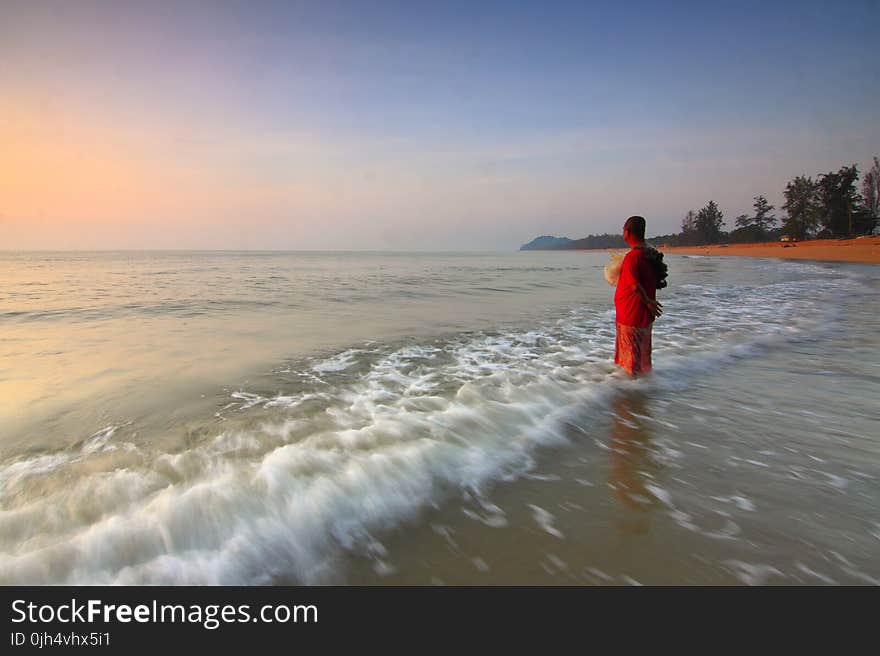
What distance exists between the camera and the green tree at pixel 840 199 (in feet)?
187

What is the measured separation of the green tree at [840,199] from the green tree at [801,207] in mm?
3970

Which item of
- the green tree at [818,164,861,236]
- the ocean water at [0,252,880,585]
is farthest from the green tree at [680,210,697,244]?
the ocean water at [0,252,880,585]

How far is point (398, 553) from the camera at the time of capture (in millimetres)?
2078

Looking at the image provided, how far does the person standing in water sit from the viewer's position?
16.6 feet

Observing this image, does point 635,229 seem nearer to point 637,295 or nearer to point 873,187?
point 637,295

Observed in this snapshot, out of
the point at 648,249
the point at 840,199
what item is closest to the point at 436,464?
the point at 648,249

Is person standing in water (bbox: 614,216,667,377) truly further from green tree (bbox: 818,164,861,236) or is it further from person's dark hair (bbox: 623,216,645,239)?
green tree (bbox: 818,164,861,236)

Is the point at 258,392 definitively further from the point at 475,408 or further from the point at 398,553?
the point at 398,553

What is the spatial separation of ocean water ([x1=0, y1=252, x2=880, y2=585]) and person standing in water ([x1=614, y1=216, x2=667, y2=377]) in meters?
0.35

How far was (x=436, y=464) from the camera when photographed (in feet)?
9.95

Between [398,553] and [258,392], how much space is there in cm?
310

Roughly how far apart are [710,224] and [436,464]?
119355 millimetres

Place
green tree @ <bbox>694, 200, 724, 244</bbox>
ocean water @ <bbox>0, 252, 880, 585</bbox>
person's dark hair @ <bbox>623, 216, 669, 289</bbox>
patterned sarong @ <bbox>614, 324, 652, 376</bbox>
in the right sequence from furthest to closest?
1. green tree @ <bbox>694, 200, 724, 244</bbox>
2. patterned sarong @ <bbox>614, 324, 652, 376</bbox>
3. person's dark hair @ <bbox>623, 216, 669, 289</bbox>
4. ocean water @ <bbox>0, 252, 880, 585</bbox>
